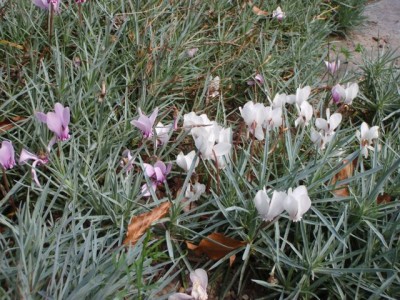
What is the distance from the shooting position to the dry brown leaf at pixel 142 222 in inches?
60.0

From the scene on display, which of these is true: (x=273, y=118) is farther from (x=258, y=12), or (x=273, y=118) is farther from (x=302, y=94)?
(x=258, y=12)

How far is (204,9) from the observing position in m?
2.80

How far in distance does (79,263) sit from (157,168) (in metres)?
0.39

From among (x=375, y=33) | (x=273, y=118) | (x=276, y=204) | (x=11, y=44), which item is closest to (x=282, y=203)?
(x=276, y=204)

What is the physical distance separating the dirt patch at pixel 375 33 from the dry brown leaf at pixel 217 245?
180 cm

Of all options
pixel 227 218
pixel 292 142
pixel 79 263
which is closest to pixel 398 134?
pixel 292 142

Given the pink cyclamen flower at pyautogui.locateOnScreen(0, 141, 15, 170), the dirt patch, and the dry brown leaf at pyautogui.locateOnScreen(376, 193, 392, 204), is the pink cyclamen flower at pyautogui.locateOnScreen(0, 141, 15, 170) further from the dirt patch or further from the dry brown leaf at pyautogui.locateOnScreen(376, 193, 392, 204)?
the dirt patch

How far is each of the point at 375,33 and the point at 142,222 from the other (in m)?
2.73

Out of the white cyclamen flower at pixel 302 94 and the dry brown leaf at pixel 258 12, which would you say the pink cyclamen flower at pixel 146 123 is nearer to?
the white cyclamen flower at pixel 302 94

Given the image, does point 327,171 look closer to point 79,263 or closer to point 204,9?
point 79,263

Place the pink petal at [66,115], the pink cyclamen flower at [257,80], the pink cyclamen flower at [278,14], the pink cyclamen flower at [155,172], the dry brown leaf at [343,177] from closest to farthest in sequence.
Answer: the pink petal at [66,115] < the pink cyclamen flower at [155,172] < the dry brown leaf at [343,177] < the pink cyclamen flower at [257,80] < the pink cyclamen flower at [278,14]

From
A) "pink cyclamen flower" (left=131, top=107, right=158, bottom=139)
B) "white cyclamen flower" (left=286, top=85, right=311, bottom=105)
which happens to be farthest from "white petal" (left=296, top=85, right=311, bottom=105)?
"pink cyclamen flower" (left=131, top=107, right=158, bottom=139)

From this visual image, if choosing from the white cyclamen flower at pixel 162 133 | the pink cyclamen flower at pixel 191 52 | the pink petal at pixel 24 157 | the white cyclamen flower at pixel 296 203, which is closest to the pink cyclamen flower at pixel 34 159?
the pink petal at pixel 24 157

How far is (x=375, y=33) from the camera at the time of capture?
3656 mm
